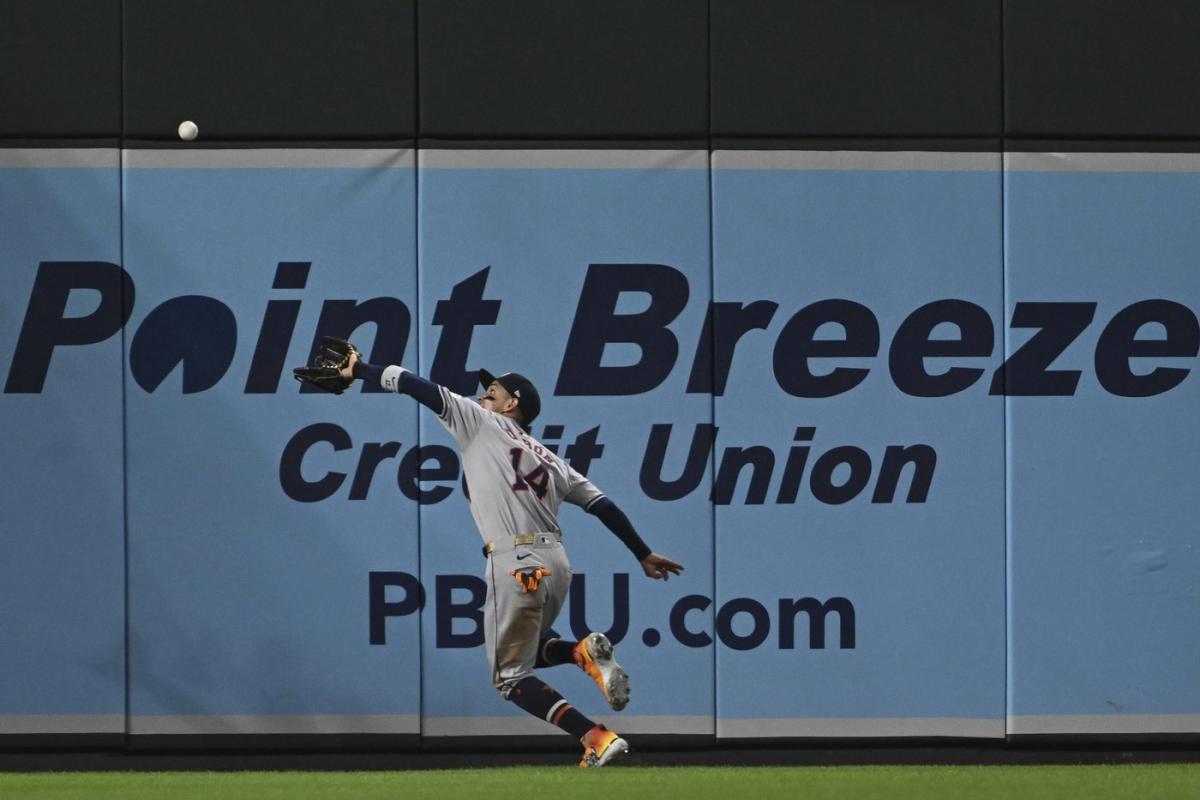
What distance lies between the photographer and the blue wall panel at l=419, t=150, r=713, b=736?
8133 millimetres

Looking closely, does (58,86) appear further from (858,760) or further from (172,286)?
(858,760)

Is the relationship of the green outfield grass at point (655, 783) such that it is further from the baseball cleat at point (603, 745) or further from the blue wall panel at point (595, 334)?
the blue wall panel at point (595, 334)

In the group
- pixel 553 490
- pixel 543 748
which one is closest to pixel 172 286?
pixel 553 490

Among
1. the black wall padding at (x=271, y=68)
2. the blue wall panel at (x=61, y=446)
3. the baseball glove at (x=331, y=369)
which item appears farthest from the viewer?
the black wall padding at (x=271, y=68)

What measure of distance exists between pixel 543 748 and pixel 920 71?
13.0 ft

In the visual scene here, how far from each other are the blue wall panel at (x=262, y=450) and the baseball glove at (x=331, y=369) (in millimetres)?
906

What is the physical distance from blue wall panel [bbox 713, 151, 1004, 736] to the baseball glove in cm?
204

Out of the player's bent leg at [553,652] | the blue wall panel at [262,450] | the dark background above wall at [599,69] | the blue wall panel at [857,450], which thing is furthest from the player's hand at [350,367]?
the blue wall panel at [857,450]

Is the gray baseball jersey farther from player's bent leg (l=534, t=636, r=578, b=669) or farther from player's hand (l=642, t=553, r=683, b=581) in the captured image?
player's bent leg (l=534, t=636, r=578, b=669)

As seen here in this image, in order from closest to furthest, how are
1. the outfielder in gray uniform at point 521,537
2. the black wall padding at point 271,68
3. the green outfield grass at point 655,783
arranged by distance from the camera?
the green outfield grass at point 655,783 < the outfielder in gray uniform at point 521,537 < the black wall padding at point 271,68

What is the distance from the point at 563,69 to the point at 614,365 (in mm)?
1548

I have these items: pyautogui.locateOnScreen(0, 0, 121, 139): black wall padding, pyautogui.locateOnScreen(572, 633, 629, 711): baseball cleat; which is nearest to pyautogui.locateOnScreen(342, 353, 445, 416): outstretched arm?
pyautogui.locateOnScreen(572, 633, 629, 711): baseball cleat

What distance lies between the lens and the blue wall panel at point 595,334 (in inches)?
320

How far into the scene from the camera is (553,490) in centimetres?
729
